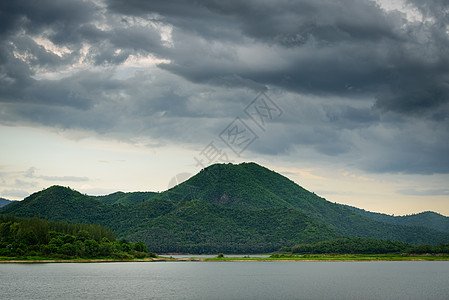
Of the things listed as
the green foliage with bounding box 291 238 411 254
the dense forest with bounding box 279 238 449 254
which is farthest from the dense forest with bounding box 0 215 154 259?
the dense forest with bounding box 279 238 449 254

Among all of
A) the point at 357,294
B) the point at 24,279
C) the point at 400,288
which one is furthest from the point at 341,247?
the point at 24,279

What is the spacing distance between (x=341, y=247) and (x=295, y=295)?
125 m

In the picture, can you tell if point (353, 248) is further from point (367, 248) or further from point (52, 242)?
point (52, 242)

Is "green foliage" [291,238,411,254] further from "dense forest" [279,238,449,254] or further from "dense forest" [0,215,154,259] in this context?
"dense forest" [0,215,154,259]

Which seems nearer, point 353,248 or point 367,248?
point 353,248

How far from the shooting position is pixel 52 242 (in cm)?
14350

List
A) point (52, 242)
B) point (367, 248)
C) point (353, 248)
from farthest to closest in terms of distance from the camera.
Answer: point (367, 248)
point (353, 248)
point (52, 242)

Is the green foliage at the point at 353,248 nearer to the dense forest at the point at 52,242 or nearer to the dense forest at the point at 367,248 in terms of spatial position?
the dense forest at the point at 367,248

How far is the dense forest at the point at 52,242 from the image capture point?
14012 centimetres

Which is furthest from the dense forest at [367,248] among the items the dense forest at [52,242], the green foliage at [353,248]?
the dense forest at [52,242]

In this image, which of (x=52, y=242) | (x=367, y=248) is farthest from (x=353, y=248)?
(x=52, y=242)

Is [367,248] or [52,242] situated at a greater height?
[52,242]

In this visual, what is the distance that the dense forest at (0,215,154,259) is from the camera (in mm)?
140125

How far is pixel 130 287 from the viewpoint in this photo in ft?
287
